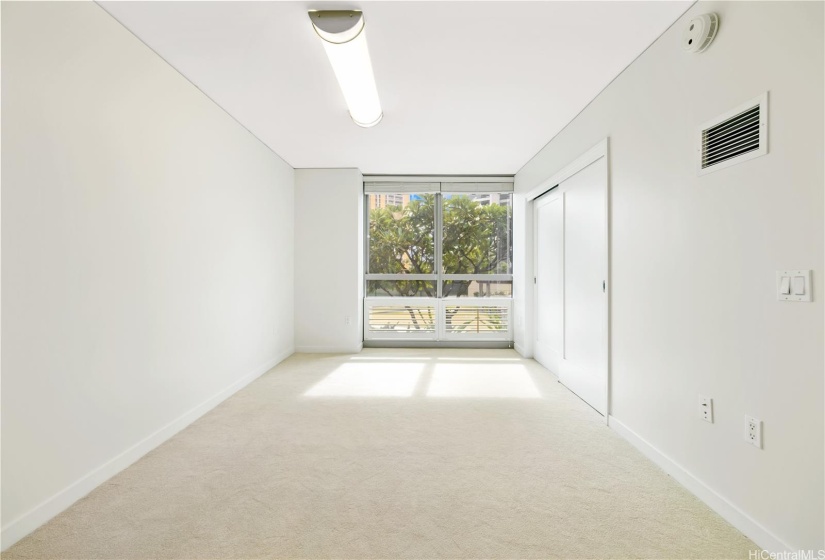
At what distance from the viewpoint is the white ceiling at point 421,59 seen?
2.11 metres

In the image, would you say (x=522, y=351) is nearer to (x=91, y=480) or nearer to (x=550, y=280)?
(x=550, y=280)

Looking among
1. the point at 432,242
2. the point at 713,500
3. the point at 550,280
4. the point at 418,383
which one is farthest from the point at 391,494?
the point at 432,242

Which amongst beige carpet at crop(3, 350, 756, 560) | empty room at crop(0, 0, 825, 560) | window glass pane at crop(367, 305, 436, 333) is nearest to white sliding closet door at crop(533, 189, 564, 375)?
empty room at crop(0, 0, 825, 560)

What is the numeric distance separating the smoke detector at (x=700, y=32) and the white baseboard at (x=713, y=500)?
2079 mm

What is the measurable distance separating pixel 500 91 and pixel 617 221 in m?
1.26

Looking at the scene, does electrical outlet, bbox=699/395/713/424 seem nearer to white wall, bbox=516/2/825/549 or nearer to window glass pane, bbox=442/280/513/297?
white wall, bbox=516/2/825/549

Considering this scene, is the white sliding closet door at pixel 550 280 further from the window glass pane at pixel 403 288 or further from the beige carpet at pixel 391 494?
the window glass pane at pixel 403 288

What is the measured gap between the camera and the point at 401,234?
5.98m

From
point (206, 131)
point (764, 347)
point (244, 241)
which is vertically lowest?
point (764, 347)

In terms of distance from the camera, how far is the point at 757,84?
5.46 ft

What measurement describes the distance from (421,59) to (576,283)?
2239 millimetres

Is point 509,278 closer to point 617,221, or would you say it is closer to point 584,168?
point 584,168

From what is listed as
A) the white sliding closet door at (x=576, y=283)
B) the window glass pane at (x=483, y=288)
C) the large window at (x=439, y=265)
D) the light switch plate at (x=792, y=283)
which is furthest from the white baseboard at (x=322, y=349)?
the light switch plate at (x=792, y=283)

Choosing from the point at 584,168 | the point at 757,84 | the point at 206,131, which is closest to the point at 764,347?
the point at 757,84
